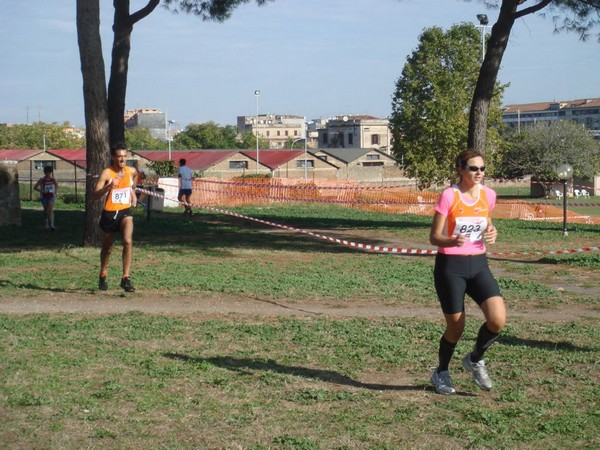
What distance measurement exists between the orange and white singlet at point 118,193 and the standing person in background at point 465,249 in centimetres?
518

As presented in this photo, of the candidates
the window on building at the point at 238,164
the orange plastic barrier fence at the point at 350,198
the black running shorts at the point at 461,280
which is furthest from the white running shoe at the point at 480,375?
the window on building at the point at 238,164

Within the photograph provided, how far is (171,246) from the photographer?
16375 mm

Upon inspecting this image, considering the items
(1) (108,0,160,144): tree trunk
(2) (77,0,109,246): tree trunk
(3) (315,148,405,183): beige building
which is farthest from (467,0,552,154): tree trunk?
(3) (315,148,405,183): beige building

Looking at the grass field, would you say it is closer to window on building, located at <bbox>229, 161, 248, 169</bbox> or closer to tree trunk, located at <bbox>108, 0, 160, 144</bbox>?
tree trunk, located at <bbox>108, 0, 160, 144</bbox>

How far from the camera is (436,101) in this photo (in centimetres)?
5625

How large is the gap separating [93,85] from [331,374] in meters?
9.70

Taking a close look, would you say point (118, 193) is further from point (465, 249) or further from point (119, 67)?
point (119, 67)

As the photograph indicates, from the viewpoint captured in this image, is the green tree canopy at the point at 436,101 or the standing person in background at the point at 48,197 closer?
the standing person in background at the point at 48,197

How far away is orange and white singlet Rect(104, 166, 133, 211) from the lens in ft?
34.1

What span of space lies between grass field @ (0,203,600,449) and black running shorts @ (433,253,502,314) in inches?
27.3

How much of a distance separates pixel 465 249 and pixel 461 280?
0.71 feet

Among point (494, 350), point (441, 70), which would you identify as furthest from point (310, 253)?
point (441, 70)

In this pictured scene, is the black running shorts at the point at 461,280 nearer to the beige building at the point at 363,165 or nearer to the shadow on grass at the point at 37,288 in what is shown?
the shadow on grass at the point at 37,288

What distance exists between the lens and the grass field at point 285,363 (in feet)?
17.8
